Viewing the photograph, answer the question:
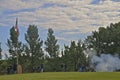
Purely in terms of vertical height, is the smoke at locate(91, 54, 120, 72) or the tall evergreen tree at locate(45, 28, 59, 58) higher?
the tall evergreen tree at locate(45, 28, 59, 58)

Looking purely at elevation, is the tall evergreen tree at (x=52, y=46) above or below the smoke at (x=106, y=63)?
above

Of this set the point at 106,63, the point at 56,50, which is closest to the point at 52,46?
the point at 56,50

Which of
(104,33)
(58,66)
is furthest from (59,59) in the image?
(104,33)

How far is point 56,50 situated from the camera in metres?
99.7

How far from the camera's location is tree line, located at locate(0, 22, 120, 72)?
307ft

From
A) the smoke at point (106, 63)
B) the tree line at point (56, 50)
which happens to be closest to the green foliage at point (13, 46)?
the tree line at point (56, 50)

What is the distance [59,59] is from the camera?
97.0 metres

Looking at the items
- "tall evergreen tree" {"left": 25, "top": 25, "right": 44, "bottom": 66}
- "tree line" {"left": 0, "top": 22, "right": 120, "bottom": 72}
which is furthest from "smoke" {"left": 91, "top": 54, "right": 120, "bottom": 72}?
"tall evergreen tree" {"left": 25, "top": 25, "right": 44, "bottom": 66}

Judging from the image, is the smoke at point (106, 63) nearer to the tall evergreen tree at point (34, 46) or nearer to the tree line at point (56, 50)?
the tree line at point (56, 50)

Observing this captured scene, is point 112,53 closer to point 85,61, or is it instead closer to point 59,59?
point 85,61

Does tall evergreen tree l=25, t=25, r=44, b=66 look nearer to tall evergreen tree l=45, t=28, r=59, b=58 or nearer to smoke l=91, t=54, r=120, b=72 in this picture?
tall evergreen tree l=45, t=28, r=59, b=58

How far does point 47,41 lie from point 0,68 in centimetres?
2187

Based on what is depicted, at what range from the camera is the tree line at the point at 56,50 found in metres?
93.4

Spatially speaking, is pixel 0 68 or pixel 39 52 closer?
pixel 0 68
